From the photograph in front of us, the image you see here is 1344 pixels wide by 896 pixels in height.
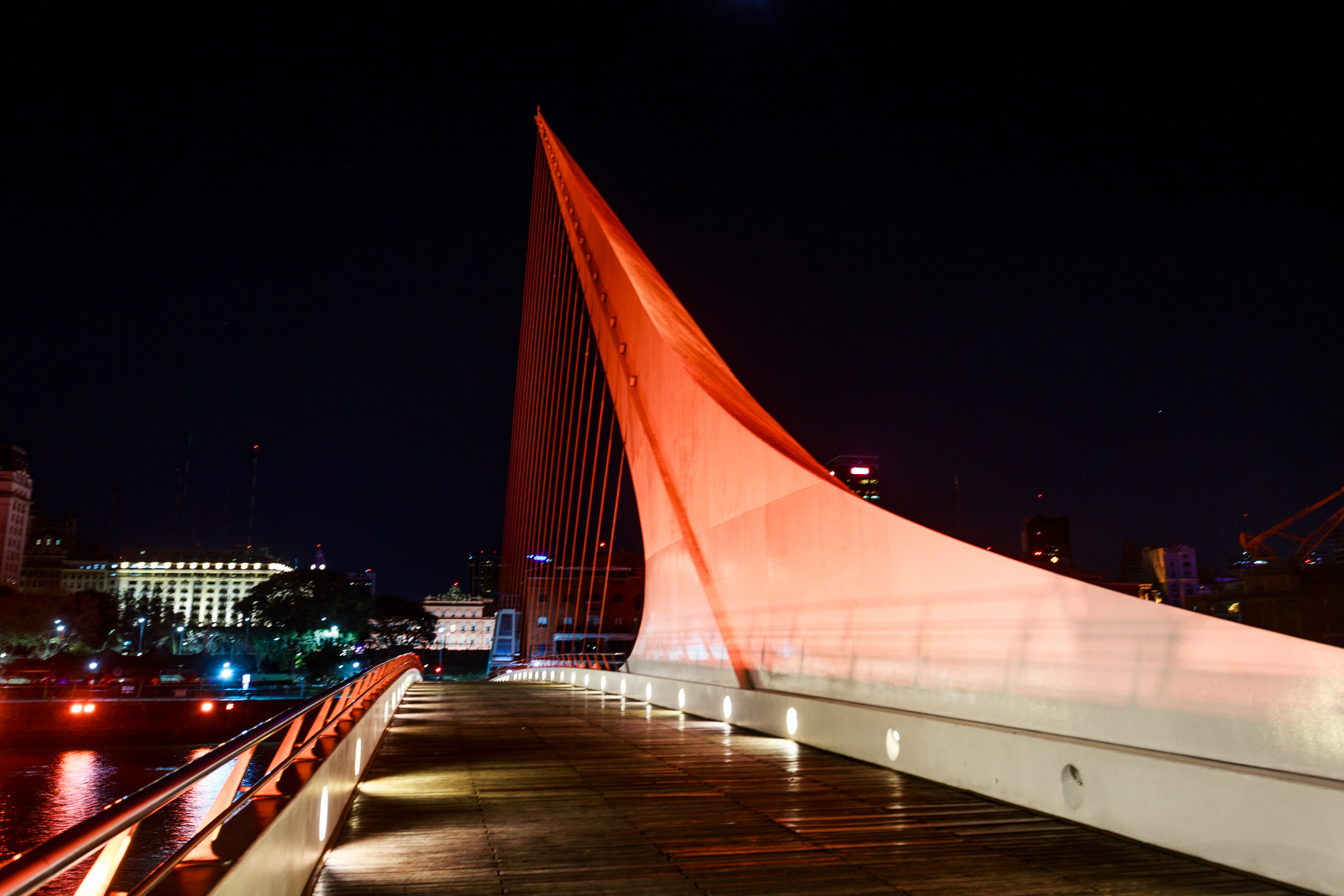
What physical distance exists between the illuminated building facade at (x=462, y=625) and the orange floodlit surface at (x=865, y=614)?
5029 inches

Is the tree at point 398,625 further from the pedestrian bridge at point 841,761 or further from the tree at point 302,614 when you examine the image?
the pedestrian bridge at point 841,761

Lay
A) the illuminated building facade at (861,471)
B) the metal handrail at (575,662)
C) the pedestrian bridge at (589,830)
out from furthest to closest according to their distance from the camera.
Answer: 1. the illuminated building facade at (861,471)
2. the metal handrail at (575,662)
3. the pedestrian bridge at (589,830)

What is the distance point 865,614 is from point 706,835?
9.06 ft

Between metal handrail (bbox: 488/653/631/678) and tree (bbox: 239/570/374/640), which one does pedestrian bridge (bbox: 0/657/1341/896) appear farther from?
tree (bbox: 239/570/374/640)

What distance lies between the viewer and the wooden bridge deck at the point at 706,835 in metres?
3.44

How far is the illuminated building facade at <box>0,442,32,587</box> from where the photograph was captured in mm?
106625

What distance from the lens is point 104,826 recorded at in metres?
1.54

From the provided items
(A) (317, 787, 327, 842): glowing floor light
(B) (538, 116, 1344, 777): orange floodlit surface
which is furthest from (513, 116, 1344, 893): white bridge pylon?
(A) (317, 787, 327, 842): glowing floor light

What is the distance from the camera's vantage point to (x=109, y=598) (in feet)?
→ 253

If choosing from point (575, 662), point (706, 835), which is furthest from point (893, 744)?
point (575, 662)

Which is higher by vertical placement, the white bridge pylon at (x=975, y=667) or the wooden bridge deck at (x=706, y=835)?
the white bridge pylon at (x=975, y=667)

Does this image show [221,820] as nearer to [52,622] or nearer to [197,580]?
[52,622]

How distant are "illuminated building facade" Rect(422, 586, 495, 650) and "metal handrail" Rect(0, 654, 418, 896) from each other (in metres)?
138

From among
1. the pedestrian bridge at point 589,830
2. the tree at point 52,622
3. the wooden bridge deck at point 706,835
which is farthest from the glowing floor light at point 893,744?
the tree at point 52,622
